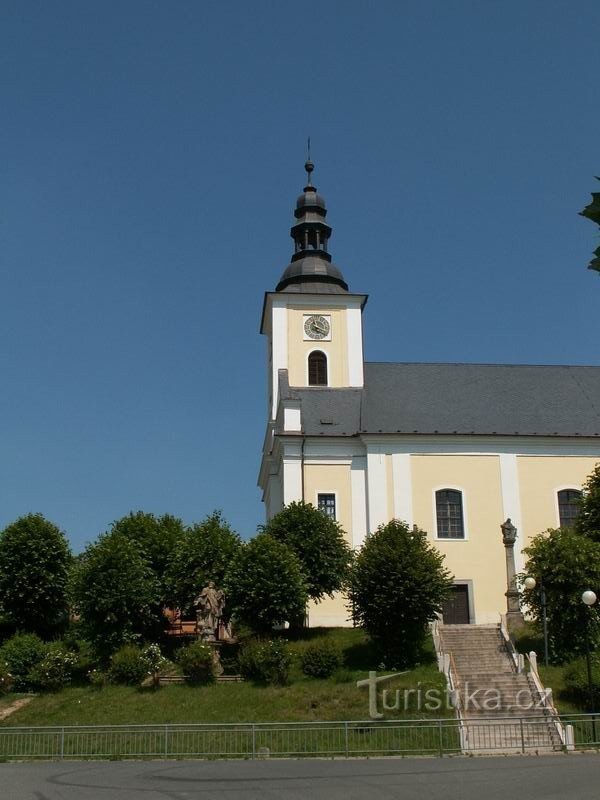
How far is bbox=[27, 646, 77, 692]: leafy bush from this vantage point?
30.0 meters

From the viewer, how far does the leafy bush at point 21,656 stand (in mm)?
30625

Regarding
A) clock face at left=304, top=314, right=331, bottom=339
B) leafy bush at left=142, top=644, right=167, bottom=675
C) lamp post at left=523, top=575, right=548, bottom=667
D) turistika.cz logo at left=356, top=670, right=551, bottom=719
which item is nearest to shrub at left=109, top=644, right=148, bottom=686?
leafy bush at left=142, top=644, right=167, bottom=675

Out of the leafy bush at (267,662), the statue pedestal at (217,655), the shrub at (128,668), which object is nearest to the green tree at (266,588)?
the statue pedestal at (217,655)

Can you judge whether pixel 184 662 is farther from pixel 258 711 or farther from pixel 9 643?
pixel 9 643

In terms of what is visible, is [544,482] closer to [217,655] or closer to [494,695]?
[494,695]

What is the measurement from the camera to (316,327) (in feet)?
146

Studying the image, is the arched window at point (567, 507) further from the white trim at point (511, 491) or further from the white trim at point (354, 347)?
the white trim at point (354, 347)

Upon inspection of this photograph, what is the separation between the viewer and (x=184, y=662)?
1164 inches

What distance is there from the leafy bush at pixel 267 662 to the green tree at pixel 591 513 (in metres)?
11.9

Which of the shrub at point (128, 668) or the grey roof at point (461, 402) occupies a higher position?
the grey roof at point (461, 402)

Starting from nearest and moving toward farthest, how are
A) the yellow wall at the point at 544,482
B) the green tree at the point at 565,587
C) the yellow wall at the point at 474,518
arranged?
1. the green tree at the point at 565,587
2. the yellow wall at the point at 474,518
3. the yellow wall at the point at 544,482

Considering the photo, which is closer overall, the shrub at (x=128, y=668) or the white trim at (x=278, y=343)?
the shrub at (x=128, y=668)

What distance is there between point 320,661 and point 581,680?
785cm

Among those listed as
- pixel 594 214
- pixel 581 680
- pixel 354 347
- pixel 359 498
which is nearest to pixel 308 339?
pixel 354 347
